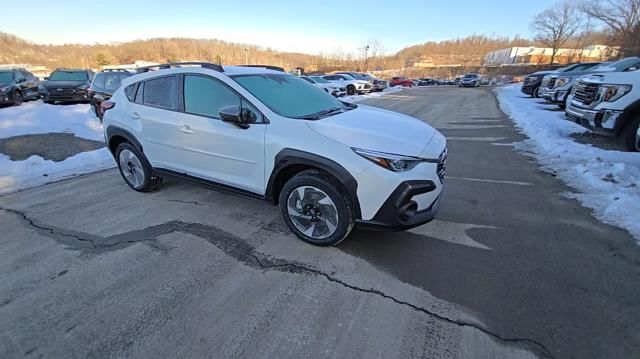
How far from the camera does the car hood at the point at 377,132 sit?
9.50ft

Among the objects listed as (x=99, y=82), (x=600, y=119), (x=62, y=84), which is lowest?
(x=62, y=84)

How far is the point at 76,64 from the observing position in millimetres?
96312

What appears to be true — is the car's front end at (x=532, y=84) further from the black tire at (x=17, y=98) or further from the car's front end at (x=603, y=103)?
the black tire at (x=17, y=98)

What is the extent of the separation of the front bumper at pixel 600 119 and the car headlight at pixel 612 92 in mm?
236

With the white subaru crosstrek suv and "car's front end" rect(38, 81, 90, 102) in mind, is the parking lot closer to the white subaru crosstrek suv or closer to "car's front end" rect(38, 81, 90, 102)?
the white subaru crosstrek suv

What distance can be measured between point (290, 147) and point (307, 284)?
1252 mm

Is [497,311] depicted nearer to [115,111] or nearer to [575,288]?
[575,288]

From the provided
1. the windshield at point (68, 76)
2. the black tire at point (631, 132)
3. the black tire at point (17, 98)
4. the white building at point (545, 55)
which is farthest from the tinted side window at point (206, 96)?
the white building at point (545, 55)

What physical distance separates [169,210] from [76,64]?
12028 cm

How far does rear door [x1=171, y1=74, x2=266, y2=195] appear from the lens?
3379 mm

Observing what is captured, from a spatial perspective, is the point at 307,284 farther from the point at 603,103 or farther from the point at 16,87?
the point at 16,87

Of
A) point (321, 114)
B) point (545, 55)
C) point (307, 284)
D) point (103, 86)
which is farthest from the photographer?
point (545, 55)

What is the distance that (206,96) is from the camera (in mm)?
3758


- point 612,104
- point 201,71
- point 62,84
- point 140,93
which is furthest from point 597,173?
point 62,84
